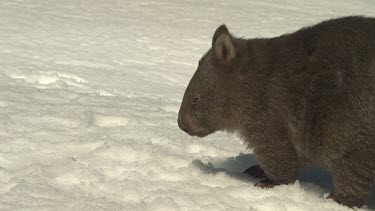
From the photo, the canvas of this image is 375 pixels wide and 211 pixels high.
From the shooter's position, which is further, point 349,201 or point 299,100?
point 299,100

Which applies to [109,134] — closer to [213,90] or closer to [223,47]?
[213,90]

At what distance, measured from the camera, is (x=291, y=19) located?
18.0 metres

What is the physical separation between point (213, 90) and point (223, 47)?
402mm

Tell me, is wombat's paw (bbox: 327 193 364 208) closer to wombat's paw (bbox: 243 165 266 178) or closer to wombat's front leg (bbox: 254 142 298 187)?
wombat's front leg (bbox: 254 142 298 187)

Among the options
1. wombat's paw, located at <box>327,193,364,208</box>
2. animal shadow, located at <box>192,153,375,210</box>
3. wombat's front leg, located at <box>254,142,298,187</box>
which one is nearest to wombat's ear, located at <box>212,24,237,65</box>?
wombat's front leg, located at <box>254,142,298,187</box>

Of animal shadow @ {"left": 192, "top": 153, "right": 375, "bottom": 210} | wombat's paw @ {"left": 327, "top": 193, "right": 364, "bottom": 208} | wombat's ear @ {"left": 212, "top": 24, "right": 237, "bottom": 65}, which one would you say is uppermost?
wombat's ear @ {"left": 212, "top": 24, "right": 237, "bottom": 65}

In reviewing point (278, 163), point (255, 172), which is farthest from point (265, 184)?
point (255, 172)

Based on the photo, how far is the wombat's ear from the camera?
525 centimetres

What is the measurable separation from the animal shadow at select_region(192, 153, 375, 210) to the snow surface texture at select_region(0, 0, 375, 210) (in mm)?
20

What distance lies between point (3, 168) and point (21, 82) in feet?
12.5

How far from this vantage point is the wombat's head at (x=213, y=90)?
5.32 metres

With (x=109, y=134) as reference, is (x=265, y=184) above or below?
above

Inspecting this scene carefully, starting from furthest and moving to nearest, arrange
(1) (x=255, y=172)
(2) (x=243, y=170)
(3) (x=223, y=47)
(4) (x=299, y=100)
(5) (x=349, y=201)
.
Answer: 1. (2) (x=243, y=170)
2. (1) (x=255, y=172)
3. (3) (x=223, y=47)
4. (4) (x=299, y=100)
5. (5) (x=349, y=201)

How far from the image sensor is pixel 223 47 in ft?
17.5
